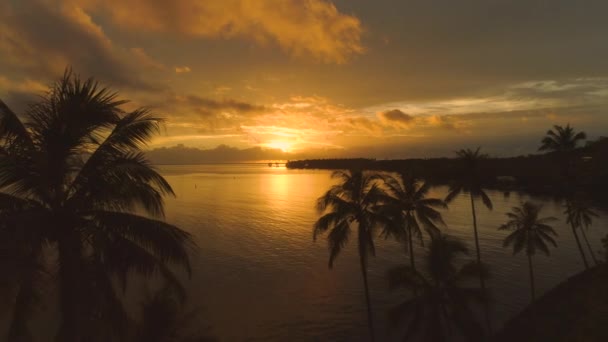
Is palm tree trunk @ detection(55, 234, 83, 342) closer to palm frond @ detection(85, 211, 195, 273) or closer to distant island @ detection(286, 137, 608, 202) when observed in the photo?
palm frond @ detection(85, 211, 195, 273)

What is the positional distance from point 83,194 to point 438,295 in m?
19.4


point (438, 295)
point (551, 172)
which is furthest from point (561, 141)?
point (551, 172)

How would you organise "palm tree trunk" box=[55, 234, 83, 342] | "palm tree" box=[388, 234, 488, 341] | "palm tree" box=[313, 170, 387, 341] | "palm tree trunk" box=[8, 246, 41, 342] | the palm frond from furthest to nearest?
"palm tree" box=[313, 170, 387, 341]
"palm tree" box=[388, 234, 488, 341]
the palm frond
"palm tree trunk" box=[8, 246, 41, 342]
"palm tree trunk" box=[55, 234, 83, 342]

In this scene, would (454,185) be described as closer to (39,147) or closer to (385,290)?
(385,290)

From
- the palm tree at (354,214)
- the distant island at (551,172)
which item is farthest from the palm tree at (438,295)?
the distant island at (551,172)

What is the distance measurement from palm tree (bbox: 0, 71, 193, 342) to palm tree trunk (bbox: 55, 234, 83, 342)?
0.02m

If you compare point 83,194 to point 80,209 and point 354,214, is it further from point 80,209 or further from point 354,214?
point 354,214

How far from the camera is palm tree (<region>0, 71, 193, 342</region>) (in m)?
6.73

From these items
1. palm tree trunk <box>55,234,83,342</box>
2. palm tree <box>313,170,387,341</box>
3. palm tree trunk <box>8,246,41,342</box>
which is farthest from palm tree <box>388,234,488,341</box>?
palm tree trunk <box>8,246,41,342</box>

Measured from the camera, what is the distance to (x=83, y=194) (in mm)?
7219

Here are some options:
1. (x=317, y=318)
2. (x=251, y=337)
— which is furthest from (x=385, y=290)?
(x=251, y=337)

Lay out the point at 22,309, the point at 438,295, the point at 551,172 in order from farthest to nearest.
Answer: the point at 551,172 → the point at 438,295 → the point at 22,309

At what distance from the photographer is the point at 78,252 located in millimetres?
7023

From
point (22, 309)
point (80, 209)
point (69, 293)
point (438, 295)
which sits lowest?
point (438, 295)
